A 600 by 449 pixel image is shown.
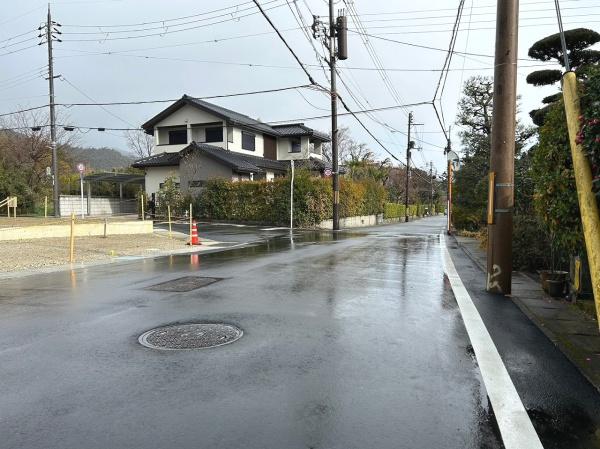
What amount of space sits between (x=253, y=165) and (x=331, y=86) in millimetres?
10403

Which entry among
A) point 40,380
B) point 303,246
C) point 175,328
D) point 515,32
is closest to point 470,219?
point 303,246

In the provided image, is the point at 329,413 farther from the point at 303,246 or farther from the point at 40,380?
the point at 303,246

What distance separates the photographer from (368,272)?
32.0ft

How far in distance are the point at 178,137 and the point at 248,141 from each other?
558 centimetres

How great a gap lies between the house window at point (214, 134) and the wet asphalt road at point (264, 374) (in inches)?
1161

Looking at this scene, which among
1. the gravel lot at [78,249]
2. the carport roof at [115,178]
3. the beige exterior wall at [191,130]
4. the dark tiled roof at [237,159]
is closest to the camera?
the gravel lot at [78,249]

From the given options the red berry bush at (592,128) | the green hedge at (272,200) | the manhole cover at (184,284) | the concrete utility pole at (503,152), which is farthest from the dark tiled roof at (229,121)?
the red berry bush at (592,128)

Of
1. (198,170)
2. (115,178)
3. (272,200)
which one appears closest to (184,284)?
(272,200)

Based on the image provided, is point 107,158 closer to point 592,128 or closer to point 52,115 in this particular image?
point 52,115

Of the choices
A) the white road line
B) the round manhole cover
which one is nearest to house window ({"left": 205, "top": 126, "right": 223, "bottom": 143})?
the round manhole cover

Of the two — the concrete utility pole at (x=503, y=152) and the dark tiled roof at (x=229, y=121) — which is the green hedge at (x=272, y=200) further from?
the concrete utility pole at (x=503, y=152)

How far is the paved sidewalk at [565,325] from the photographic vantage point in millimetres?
4422

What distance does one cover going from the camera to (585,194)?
435 cm

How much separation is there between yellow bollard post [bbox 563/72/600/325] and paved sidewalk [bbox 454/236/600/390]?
578mm
